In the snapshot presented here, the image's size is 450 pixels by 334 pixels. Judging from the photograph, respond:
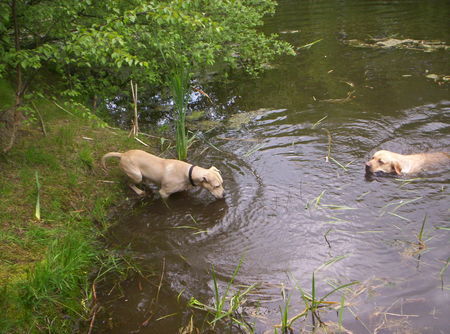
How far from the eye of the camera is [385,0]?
779 inches

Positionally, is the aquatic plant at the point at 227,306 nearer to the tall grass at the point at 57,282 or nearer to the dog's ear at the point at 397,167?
the tall grass at the point at 57,282

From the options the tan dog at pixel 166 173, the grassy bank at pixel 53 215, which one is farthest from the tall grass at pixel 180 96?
the grassy bank at pixel 53 215

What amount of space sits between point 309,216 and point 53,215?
3539 mm

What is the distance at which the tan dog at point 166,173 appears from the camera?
634 centimetres

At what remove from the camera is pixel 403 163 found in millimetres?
6758

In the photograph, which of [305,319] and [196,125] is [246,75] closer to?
[196,125]

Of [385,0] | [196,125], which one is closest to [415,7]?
[385,0]

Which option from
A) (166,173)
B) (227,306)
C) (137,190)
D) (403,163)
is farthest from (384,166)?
(137,190)

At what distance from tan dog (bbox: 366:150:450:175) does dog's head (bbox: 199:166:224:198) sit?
2.43 metres

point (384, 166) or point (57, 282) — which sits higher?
point (57, 282)

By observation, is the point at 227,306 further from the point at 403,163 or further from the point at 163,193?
the point at 403,163

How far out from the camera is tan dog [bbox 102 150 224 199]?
20.8 ft

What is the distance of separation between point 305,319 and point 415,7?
1770 centimetres

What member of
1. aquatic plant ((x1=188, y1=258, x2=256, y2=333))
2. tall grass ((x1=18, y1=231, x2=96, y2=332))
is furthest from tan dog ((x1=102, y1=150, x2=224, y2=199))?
aquatic plant ((x1=188, y1=258, x2=256, y2=333))
